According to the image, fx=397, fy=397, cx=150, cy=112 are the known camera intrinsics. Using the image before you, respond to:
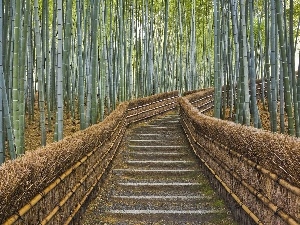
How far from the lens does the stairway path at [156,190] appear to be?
3959mm

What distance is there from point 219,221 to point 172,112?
9.45 m

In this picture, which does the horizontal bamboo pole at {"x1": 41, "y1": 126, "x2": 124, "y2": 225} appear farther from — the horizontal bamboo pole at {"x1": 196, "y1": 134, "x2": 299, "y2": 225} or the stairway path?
the horizontal bamboo pole at {"x1": 196, "y1": 134, "x2": 299, "y2": 225}

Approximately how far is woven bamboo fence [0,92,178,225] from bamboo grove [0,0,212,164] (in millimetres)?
628

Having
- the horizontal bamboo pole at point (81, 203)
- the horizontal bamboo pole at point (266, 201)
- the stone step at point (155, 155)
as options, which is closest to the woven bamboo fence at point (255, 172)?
the horizontal bamboo pole at point (266, 201)

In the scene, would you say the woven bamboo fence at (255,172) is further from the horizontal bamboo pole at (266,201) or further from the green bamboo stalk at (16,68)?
the green bamboo stalk at (16,68)

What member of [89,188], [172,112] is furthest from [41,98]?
[172,112]

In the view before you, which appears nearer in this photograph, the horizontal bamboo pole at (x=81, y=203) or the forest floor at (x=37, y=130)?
the horizontal bamboo pole at (x=81, y=203)

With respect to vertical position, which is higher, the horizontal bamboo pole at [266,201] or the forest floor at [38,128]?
the forest floor at [38,128]

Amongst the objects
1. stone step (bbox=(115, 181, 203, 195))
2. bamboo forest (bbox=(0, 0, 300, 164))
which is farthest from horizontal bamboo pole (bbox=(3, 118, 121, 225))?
stone step (bbox=(115, 181, 203, 195))

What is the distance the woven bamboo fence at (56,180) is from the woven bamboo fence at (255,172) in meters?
1.40

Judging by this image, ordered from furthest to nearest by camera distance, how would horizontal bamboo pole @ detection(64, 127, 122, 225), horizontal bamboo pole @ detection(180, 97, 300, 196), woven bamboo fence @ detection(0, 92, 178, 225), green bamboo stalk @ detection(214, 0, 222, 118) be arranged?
green bamboo stalk @ detection(214, 0, 222, 118) → horizontal bamboo pole @ detection(64, 127, 122, 225) → horizontal bamboo pole @ detection(180, 97, 300, 196) → woven bamboo fence @ detection(0, 92, 178, 225)

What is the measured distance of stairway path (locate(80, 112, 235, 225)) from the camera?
396 cm

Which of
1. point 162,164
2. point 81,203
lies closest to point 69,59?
point 162,164

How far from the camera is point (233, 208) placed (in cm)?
383
